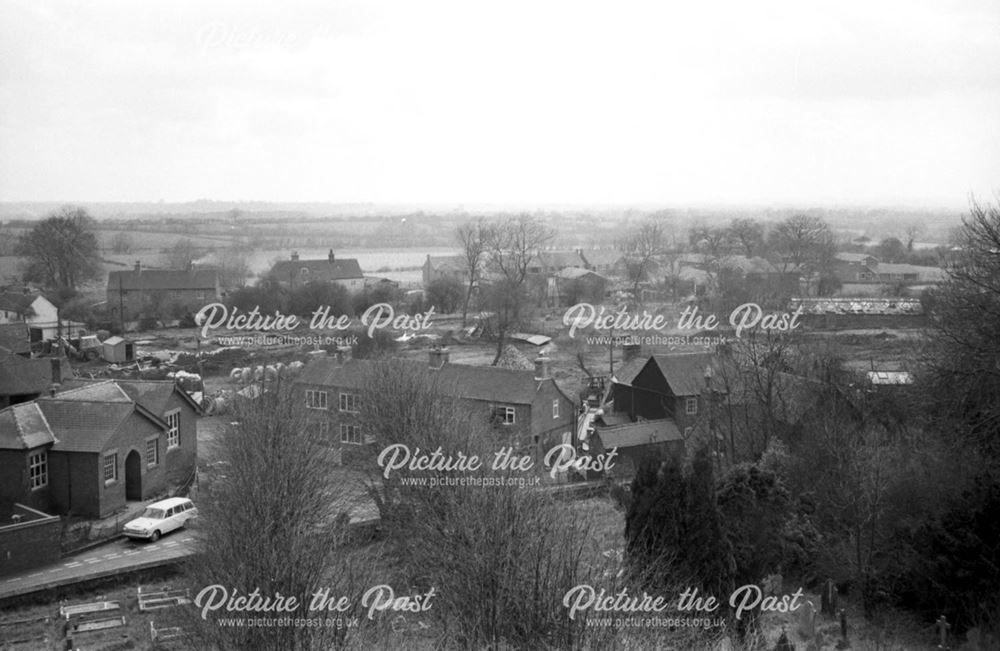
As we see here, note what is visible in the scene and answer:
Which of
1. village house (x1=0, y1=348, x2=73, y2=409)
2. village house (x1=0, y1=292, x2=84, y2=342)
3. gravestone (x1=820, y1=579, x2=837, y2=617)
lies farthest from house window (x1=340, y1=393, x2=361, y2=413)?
village house (x1=0, y1=292, x2=84, y2=342)

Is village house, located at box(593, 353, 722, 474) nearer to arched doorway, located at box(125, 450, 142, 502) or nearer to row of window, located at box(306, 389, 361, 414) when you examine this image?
row of window, located at box(306, 389, 361, 414)

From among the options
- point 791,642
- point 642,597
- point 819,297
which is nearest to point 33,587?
point 642,597

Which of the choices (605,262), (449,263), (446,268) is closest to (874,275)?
(605,262)

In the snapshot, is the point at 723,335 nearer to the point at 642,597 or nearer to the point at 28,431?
the point at 642,597

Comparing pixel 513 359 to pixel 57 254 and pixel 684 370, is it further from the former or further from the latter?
pixel 57 254

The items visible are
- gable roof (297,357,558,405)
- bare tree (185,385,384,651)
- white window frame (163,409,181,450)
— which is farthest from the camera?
gable roof (297,357,558,405)
